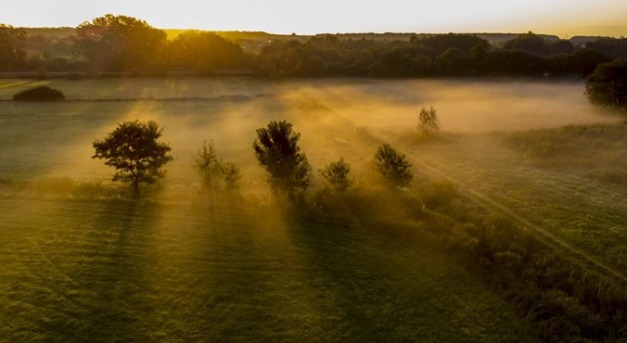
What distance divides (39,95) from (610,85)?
292ft

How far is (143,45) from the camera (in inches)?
4508

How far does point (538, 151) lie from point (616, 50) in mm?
117290

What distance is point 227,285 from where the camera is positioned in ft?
72.8

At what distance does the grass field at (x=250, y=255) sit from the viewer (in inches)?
766

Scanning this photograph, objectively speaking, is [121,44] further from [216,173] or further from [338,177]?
[338,177]

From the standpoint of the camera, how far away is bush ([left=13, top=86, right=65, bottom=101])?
81.2 meters

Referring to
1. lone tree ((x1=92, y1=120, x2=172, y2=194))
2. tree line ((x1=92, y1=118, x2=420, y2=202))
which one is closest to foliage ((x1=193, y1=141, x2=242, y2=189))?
tree line ((x1=92, y1=118, x2=420, y2=202))

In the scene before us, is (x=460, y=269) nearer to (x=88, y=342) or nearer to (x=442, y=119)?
(x=88, y=342)

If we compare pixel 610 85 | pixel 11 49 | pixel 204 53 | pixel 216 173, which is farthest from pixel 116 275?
pixel 11 49

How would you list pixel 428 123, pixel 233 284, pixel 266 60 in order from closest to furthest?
pixel 233 284
pixel 428 123
pixel 266 60

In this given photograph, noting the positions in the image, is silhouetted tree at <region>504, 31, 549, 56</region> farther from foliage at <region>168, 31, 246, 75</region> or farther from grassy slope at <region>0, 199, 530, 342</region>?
grassy slope at <region>0, 199, 530, 342</region>

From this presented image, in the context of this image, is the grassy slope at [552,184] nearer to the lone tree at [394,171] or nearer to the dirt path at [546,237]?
the dirt path at [546,237]

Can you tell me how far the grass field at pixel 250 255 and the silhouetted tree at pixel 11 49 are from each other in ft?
215

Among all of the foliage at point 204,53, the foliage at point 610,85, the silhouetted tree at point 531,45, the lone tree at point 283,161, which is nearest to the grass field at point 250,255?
the lone tree at point 283,161
